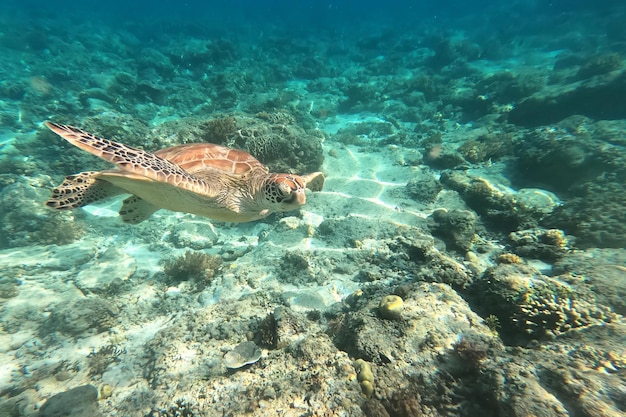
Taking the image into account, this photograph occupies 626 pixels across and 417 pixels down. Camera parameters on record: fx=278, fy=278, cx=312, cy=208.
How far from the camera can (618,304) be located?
2793mm

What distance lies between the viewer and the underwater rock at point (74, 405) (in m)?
2.47

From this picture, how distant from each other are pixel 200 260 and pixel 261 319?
6.47 feet

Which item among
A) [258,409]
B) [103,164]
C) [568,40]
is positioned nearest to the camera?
[258,409]

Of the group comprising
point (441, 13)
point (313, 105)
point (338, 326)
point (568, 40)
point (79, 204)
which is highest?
point (441, 13)

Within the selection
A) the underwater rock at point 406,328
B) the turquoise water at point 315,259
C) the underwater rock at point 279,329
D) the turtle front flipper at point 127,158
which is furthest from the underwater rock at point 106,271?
the underwater rock at point 406,328

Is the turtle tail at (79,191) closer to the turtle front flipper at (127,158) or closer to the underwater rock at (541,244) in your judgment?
the turtle front flipper at (127,158)

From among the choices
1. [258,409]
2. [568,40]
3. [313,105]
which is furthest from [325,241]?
[568,40]

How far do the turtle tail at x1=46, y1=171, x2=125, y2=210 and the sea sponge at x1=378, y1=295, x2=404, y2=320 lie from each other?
3.43m

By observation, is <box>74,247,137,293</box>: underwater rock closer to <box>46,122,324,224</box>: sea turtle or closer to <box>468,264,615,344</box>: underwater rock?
<box>46,122,324,224</box>: sea turtle

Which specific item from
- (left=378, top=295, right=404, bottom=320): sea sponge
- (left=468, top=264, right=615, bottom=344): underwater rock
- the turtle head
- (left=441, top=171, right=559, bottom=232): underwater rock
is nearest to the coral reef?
the turtle head

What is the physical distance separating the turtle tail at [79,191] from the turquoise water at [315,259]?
3cm

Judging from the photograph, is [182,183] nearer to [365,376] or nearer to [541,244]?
[365,376]

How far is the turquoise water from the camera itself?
213cm

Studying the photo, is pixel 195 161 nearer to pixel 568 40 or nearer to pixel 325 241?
pixel 325 241
